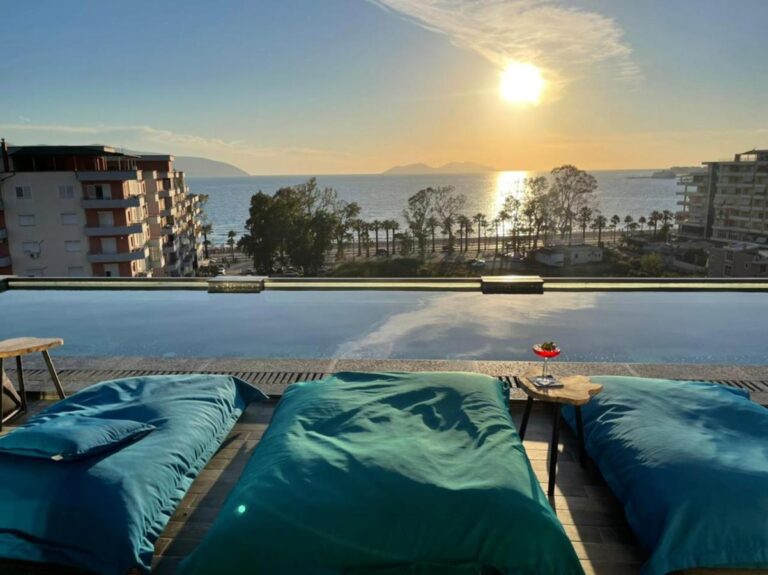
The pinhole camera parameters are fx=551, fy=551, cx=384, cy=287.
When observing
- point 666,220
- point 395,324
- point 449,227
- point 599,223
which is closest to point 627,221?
point 666,220

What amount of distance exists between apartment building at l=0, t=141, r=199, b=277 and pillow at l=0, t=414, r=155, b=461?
99.4ft

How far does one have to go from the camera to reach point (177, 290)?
20.9 feet

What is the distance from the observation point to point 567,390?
2.58 m

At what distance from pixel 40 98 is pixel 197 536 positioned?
43.3 meters

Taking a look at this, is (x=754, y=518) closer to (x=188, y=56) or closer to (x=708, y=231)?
(x=188, y=56)

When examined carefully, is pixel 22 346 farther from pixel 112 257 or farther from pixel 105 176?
→ pixel 105 176

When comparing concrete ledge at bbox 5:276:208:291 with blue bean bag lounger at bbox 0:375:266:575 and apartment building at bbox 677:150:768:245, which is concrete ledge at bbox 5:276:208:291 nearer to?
blue bean bag lounger at bbox 0:375:266:575

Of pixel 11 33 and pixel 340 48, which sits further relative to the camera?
pixel 11 33

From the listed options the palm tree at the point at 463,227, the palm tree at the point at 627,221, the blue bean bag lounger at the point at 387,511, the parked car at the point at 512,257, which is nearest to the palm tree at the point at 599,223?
the parked car at the point at 512,257

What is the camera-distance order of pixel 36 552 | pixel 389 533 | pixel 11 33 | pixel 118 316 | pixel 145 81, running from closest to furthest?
pixel 389 533
pixel 36 552
pixel 118 316
pixel 11 33
pixel 145 81

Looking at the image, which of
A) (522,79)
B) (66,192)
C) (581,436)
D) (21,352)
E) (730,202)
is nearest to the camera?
(581,436)

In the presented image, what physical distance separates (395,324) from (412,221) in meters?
33.0

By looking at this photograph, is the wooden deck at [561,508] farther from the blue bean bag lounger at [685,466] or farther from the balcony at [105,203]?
the balcony at [105,203]

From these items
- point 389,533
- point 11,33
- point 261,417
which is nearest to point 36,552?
point 389,533
